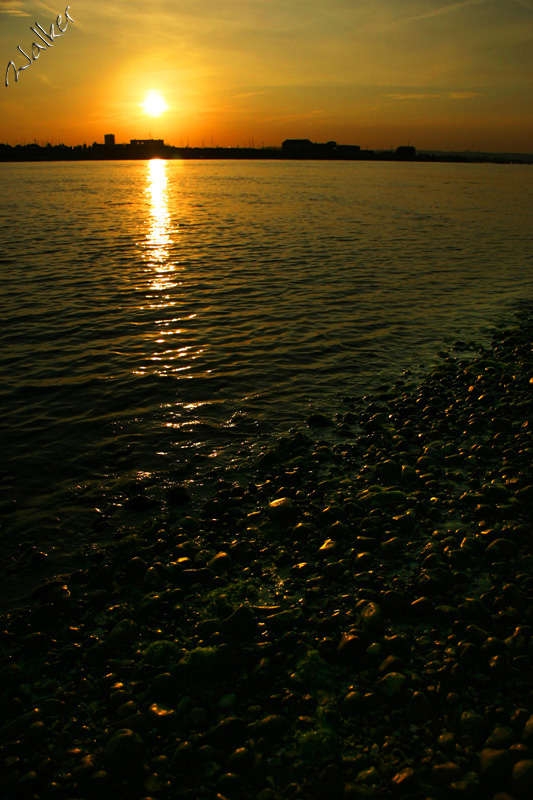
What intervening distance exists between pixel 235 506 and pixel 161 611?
2.15 meters

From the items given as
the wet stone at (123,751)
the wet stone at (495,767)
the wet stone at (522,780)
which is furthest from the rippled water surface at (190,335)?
the wet stone at (522,780)

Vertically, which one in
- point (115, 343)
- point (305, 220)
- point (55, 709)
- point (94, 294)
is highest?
point (305, 220)

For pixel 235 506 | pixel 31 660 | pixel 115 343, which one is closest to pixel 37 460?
pixel 235 506

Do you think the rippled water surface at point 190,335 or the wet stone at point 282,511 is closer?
the wet stone at point 282,511

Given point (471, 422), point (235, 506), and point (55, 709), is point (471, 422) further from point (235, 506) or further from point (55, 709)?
point (55, 709)

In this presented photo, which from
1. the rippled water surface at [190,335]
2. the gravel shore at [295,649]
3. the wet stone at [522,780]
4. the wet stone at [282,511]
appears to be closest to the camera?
the wet stone at [522,780]

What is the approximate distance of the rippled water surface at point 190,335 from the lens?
9.07 meters

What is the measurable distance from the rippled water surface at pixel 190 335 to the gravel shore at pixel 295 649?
5.09ft

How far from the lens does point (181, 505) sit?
7.80 m

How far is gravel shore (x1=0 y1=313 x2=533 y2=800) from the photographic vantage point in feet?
12.9

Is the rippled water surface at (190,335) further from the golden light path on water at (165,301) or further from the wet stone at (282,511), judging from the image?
the wet stone at (282,511)

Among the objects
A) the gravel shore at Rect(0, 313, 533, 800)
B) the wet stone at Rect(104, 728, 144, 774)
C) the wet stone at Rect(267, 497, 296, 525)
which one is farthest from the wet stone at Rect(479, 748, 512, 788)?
the wet stone at Rect(267, 497, 296, 525)

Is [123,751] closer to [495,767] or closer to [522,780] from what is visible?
[495,767]

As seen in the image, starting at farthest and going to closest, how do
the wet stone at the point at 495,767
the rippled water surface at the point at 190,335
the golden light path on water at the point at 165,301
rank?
the golden light path on water at the point at 165,301, the rippled water surface at the point at 190,335, the wet stone at the point at 495,767
